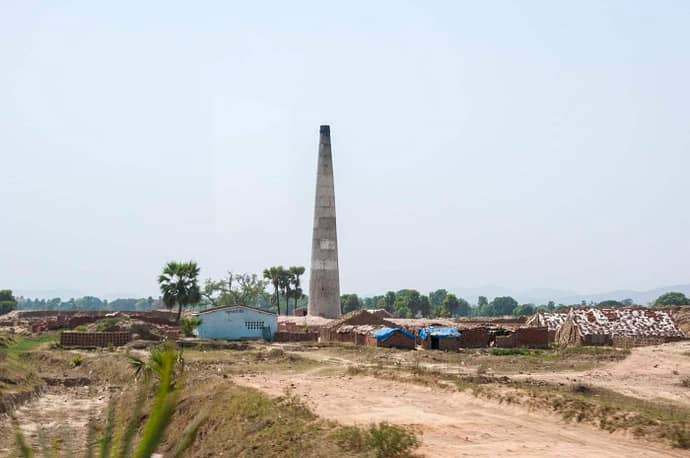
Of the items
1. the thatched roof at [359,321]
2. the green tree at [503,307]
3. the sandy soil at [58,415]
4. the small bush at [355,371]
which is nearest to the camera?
the sandy soil at [58,415]

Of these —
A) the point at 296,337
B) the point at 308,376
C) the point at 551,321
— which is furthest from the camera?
the point at 551,321

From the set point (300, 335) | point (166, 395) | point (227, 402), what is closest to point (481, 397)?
point (227, 402)

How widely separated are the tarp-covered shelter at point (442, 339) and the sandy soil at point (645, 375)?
959 centimetres

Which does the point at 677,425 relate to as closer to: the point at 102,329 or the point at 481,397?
the point at 481,397

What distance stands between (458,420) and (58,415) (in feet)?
43.3

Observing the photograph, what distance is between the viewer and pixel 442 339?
43.3 m

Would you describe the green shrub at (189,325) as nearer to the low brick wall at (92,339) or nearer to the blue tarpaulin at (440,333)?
the low brick wall at (92,339)

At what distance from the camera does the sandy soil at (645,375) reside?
25.2m

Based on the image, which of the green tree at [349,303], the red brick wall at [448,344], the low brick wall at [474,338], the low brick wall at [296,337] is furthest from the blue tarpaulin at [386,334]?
the green tree at [349,303]

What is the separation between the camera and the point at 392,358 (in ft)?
121

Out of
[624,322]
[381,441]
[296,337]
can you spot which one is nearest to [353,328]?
[296,337]

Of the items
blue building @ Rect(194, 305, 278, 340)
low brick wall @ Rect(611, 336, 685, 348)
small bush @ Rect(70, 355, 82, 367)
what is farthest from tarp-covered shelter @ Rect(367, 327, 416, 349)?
small bush @ Rect(70, 355, 82, 367)

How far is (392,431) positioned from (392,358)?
21.6 metres

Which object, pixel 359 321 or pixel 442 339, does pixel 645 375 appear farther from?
pixel 359 321
